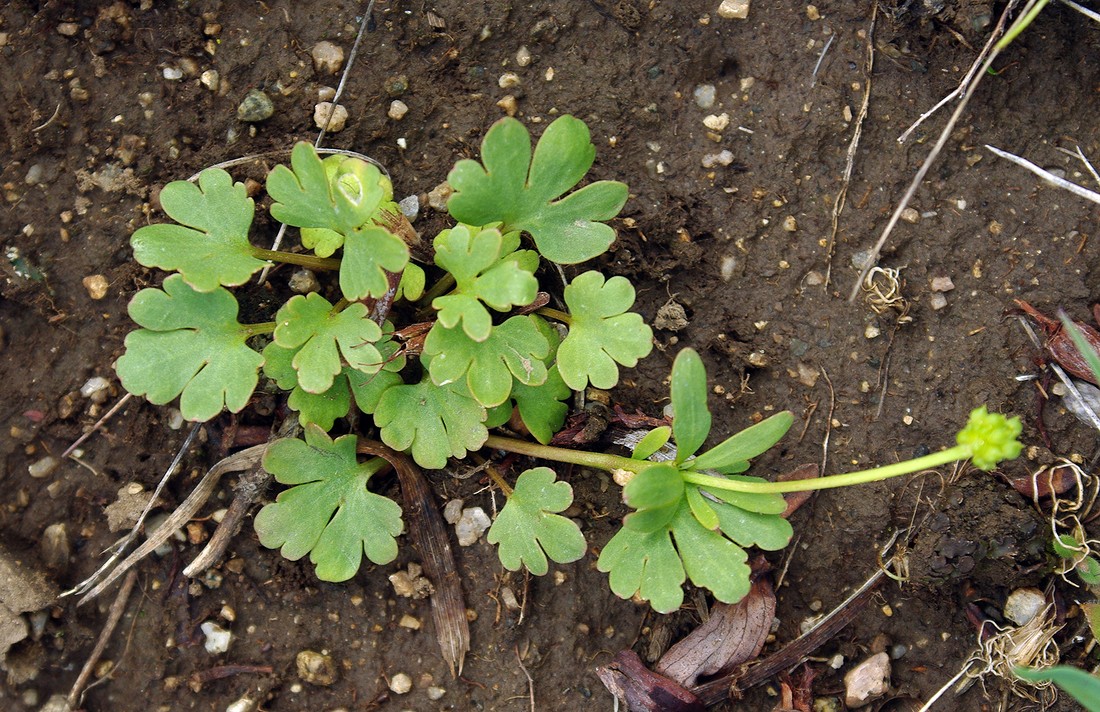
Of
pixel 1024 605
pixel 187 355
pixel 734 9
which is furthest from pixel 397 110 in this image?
pixel 1024 605

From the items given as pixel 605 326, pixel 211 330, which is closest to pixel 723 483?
pixel 605 326

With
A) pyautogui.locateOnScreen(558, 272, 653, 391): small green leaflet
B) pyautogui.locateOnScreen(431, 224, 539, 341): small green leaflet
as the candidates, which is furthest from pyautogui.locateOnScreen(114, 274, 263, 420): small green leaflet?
pyautogui.locateOnScreen(558, 272, 653, 391): small green leaflet

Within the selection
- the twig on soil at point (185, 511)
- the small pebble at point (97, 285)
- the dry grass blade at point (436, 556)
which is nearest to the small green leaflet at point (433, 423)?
the dry grass blade at point (436, 556)

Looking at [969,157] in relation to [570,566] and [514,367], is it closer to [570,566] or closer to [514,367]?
[514,367]

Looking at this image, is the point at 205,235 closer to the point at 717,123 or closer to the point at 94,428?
the point at 94,428

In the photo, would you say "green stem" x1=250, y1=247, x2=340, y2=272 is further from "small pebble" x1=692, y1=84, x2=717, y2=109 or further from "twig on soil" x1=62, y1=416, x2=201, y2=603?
"small pebble" x1=692, y1=84, x2=717, y2=109

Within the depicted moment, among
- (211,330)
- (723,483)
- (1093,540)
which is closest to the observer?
(723,483)
